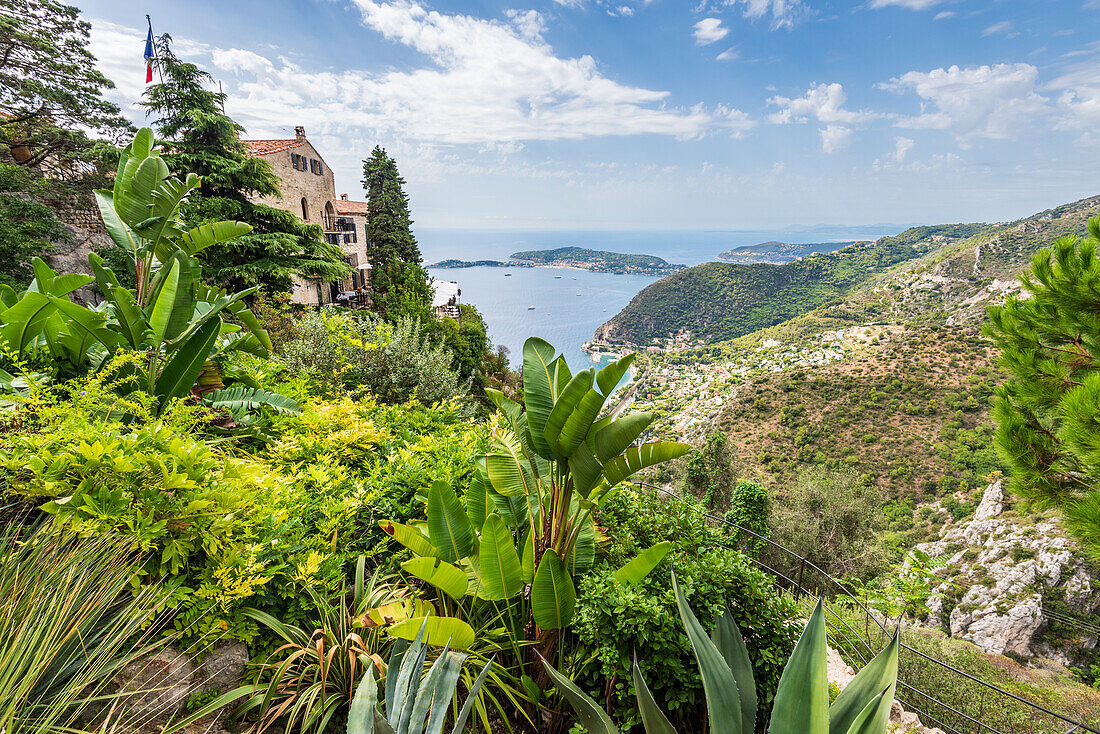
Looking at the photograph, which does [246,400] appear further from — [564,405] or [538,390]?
[564,405]

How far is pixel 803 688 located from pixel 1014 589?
20.0 meters

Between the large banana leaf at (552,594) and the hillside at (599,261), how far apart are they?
12150 cm

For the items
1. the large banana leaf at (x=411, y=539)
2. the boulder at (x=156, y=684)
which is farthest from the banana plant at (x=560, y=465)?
the boulder at (x=156, y=684)

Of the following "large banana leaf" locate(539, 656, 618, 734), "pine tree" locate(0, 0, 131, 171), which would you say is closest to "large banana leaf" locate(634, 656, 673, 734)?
"large banana leaf" locate(539, 656, 618, 734)

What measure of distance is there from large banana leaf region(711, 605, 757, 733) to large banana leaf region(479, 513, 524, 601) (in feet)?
3.43

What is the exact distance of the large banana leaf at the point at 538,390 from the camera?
2529 millimetres

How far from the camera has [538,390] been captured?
2623 mm

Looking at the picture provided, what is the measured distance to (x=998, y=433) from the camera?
5824 mm

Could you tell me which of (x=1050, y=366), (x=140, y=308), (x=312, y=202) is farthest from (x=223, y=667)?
(x=312, y=202)

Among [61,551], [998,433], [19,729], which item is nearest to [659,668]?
[19,729]

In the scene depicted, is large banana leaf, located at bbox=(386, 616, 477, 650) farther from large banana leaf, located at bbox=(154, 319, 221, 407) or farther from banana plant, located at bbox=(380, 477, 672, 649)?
large banana leaf, located at bbox=(154, 319, 221, 407)

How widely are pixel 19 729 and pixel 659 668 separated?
88.8 inches

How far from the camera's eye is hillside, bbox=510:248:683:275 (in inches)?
4749

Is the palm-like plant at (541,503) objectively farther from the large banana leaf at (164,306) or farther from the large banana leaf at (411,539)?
the large banana leaf at (164,306)
